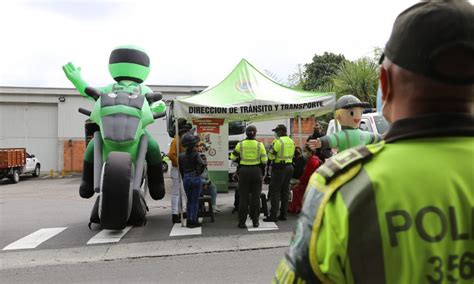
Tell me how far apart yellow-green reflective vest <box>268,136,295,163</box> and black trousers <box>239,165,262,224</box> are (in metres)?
0.55

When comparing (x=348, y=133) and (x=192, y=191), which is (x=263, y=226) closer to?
(x=192, y=191)

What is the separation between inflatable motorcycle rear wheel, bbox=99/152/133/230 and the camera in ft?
21.7

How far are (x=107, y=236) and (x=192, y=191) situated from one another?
1655 mm

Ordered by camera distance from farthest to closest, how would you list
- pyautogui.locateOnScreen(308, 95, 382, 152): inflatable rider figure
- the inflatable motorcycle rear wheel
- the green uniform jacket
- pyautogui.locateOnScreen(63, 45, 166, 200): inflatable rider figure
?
pyautogui.locateOnScreen(63, 45, 166, 200): inflatable rider figure → the inflatable motorcycle rear wheel → pyautogui.locateOnScreen(308, 95, 382, 152): inflatable rider figure → the green uniform jacket

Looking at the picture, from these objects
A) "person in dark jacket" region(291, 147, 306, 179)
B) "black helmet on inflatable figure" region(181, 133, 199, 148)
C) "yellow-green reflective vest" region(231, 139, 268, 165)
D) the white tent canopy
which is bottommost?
"person in dark jacket" region(291, 147, 306, 179)

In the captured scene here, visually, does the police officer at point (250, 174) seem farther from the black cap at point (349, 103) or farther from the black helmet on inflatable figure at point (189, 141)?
the black cap at point (349, 103)

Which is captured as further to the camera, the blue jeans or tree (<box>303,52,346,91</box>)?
tree (<box>303,52,346,91</box>)

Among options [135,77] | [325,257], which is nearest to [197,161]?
[135,77]

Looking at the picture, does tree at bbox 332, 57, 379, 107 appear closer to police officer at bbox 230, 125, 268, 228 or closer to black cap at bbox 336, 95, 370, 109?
police officer at bbox 230, 125, 268, 228

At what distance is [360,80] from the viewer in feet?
68.4

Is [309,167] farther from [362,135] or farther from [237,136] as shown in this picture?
[237,136]

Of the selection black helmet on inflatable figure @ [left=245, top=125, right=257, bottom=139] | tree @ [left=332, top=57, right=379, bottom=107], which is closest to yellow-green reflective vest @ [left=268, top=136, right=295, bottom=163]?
black helmet on inflatable figure @ [left=245, top=125, right=257, bottom=139]

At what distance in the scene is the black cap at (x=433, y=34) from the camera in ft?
3.79

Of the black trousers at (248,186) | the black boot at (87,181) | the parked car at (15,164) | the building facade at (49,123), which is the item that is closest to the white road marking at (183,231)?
the black trousers at (248,186)
